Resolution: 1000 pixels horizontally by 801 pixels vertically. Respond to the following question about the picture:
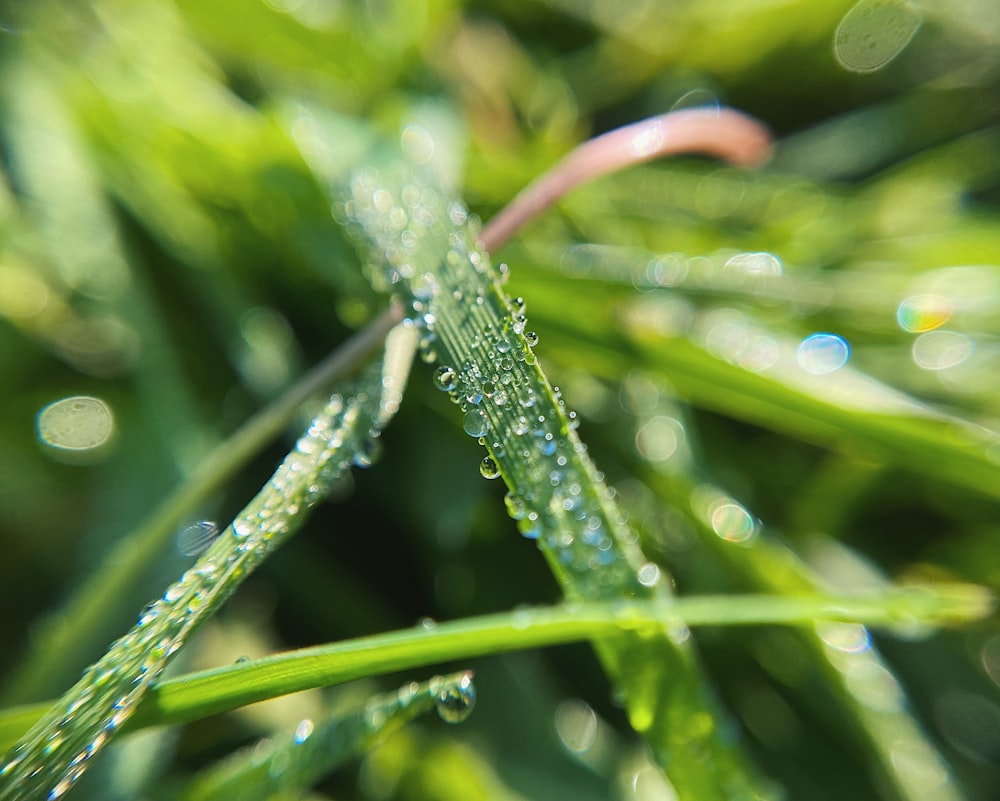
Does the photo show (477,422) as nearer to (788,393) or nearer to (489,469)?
(489,469)

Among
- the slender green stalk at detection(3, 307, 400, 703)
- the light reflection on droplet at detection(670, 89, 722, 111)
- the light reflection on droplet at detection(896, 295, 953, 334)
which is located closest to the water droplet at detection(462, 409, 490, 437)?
the slender green stalk at detection(3, 307, 400, 703)

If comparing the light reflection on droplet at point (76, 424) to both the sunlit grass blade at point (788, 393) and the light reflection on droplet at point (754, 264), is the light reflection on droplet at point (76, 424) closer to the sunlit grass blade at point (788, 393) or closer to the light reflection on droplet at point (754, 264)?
the sunlit grass blade at point (788, 393)

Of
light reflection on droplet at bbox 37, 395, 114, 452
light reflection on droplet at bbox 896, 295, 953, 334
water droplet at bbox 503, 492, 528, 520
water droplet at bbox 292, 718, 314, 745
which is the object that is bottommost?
light reflection on droplet at bbox 896, 295, 953, 334

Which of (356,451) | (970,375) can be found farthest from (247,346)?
(970,375)

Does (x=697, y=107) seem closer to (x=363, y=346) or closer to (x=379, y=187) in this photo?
(x=379, y=187)

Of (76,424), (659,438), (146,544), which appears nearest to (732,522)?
(659,438)

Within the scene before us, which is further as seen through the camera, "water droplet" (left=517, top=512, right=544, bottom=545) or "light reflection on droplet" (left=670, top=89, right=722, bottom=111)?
"light reflection on droplet" (left=670, top=89, right=722, bottom=111)

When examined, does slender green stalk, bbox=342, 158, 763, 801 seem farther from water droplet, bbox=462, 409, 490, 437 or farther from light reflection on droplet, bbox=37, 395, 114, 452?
light reflection on droplet, bbox=37, 395, 114, 452
